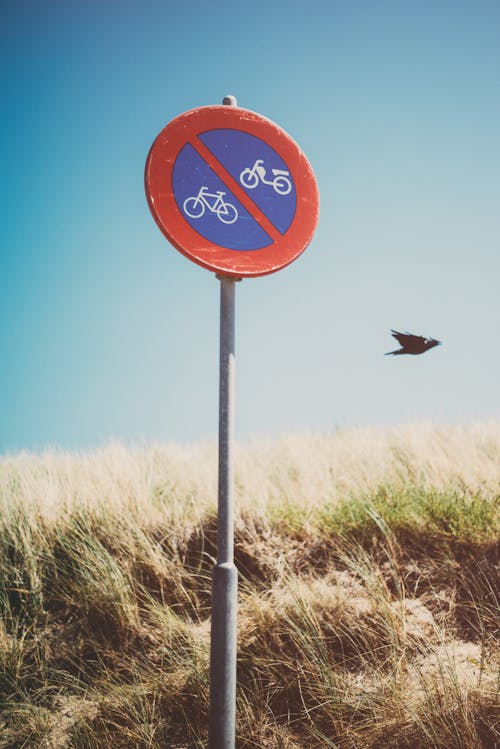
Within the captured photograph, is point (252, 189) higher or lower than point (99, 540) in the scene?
higher

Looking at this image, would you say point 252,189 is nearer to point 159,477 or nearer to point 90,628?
point 90,628

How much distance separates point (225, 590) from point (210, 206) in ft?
4.82

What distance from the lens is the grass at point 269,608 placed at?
2.26 metres

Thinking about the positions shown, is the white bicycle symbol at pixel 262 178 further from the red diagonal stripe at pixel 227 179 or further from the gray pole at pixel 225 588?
the gray pole at pixel 225 588

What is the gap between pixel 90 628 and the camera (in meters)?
3.03

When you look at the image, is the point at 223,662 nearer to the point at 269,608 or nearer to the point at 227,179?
the point at 269,608

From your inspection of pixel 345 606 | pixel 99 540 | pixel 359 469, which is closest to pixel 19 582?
pixel 99 540

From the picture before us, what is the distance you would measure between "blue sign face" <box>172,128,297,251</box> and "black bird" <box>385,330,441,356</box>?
0.69 m

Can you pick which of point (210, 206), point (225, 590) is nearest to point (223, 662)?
point (225, 590)

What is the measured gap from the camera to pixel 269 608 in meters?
2.72

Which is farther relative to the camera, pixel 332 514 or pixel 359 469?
pixel 359 469

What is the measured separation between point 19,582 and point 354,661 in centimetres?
226

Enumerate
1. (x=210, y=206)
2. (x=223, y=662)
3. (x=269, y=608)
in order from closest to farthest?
(x=223, y=662) < (x=210, y=206) < (x=269, y=608)

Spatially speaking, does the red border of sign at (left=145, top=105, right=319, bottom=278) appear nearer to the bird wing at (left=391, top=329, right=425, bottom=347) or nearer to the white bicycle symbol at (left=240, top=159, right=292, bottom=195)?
the white bicycle symbol at (left=240, top=159, right=292, bottom=195)
